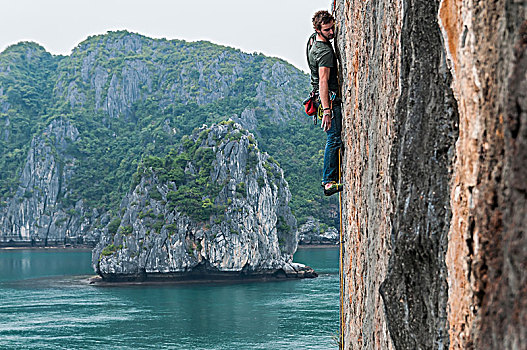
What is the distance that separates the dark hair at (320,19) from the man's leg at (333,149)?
0.58 meters

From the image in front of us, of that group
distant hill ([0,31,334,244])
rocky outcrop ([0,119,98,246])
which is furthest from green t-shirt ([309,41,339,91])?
rocky outcrop ([0,119,98,246])

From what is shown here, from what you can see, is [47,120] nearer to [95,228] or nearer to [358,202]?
[95,228]

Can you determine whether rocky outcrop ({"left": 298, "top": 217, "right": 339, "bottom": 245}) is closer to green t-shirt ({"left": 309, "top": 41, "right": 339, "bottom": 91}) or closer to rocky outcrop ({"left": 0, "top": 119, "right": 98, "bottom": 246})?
rocky outcrop ({"left": 0, "top": 119, "right": 98, "bottom": 246})

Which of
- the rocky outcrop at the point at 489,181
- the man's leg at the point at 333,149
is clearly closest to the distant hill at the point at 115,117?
the man's leg at the point at 333,149

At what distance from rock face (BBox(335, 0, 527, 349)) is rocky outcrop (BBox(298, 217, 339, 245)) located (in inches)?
3613

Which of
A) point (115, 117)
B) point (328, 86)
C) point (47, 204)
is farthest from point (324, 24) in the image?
point (115, 117)

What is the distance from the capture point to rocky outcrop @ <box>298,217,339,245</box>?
9450 centimetres

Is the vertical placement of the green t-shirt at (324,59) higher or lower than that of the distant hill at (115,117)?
lower

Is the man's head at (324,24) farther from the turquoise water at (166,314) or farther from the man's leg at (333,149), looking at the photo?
the turquoise water at (166,314)

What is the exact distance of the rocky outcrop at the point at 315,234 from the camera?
94500 mm

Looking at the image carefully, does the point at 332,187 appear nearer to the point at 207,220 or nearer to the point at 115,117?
the point at 207,220

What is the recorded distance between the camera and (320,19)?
14.1 feet

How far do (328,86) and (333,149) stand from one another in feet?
1.46

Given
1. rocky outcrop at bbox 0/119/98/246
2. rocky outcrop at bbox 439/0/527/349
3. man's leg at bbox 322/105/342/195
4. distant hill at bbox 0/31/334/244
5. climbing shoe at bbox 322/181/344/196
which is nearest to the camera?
rocky outcrop at bbox 439/0/527/349
